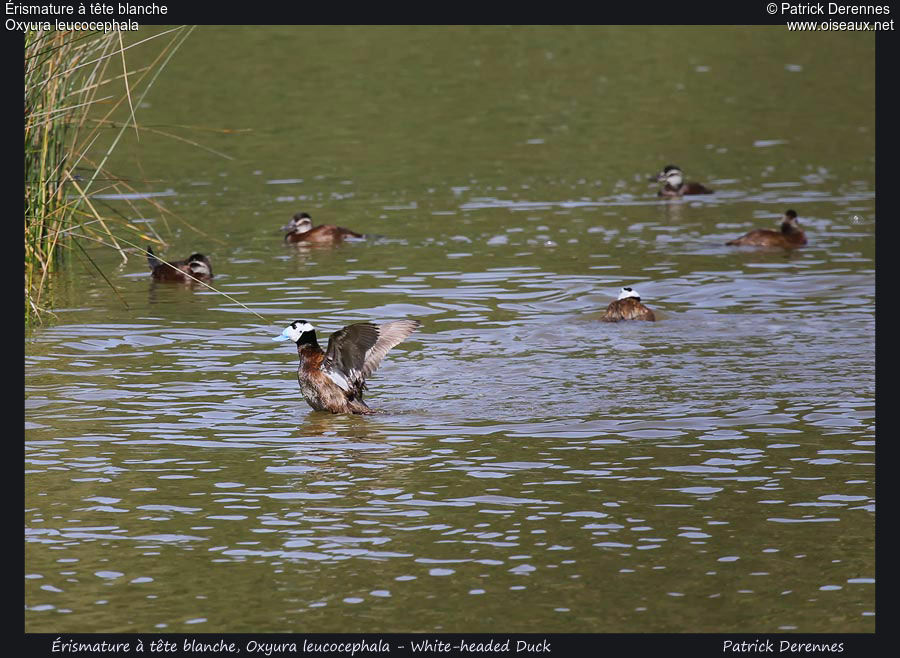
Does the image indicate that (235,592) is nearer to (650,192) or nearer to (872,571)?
(872,571)

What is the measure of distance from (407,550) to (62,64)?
26.7ft

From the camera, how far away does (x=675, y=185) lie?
941 inches

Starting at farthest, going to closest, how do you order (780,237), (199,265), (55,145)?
A: (780,237) < (199,265) < (55,145)

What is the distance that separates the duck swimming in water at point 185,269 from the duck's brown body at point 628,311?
5078mm

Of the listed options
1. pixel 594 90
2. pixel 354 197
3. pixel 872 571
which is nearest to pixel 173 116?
pixel 354 197

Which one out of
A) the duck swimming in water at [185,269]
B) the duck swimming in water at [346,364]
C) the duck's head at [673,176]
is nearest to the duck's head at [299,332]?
the duck swimming in water at [346,364]

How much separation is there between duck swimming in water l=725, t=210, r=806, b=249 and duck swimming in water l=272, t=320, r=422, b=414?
835cm

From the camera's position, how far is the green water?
8781 mm

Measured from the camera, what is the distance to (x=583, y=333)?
15.8 m

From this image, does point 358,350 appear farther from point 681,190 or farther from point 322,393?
point 681,190

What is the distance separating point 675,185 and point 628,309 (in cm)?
843

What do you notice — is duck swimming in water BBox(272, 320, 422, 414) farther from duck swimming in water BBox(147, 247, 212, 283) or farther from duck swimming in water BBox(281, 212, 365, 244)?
duck swimming in water BBox(281, 212, 365, 244)

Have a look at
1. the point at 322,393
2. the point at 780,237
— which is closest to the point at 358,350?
the point at 322,393

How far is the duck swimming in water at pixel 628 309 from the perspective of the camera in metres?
15.9
